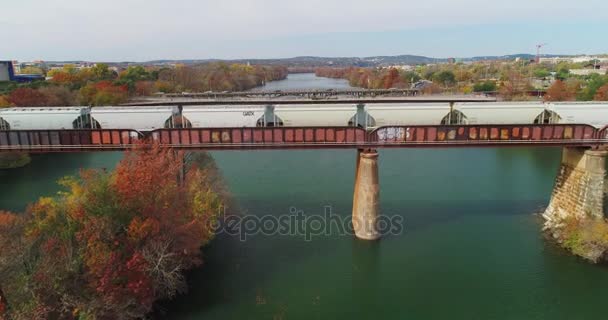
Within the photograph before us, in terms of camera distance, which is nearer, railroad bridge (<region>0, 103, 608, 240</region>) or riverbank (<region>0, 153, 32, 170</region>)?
railroad bridge (<region>0, 103, 608, 240</region>)

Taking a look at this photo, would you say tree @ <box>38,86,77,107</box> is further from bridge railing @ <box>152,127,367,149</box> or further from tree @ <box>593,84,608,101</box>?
tree @ <box>593,84,608,101</box>

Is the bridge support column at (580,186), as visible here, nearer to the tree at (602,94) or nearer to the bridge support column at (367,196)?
the bridge support column at (367,196)

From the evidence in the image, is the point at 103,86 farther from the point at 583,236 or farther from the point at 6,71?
the point at 583,236

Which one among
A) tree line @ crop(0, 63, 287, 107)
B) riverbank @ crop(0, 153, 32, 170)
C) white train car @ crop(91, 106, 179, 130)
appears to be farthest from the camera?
tree line @ crop(0, 63, 287, 107)

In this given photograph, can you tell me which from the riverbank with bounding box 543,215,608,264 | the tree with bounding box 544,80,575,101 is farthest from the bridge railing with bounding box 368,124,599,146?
the tree with bounding box 544,80,575,101

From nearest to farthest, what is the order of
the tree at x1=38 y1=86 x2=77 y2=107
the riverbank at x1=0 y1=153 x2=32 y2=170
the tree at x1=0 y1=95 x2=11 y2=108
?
the riverbank at x1=0 y1=153 x2=32 y2=170
the tree at x1=0 y1=95 x2=11 y2=108
the tree at x1=38 y1=86 x2=77 y2=107

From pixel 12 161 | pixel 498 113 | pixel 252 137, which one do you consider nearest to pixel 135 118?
pixel 252 137

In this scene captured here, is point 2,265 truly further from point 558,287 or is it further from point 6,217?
point 558,287
